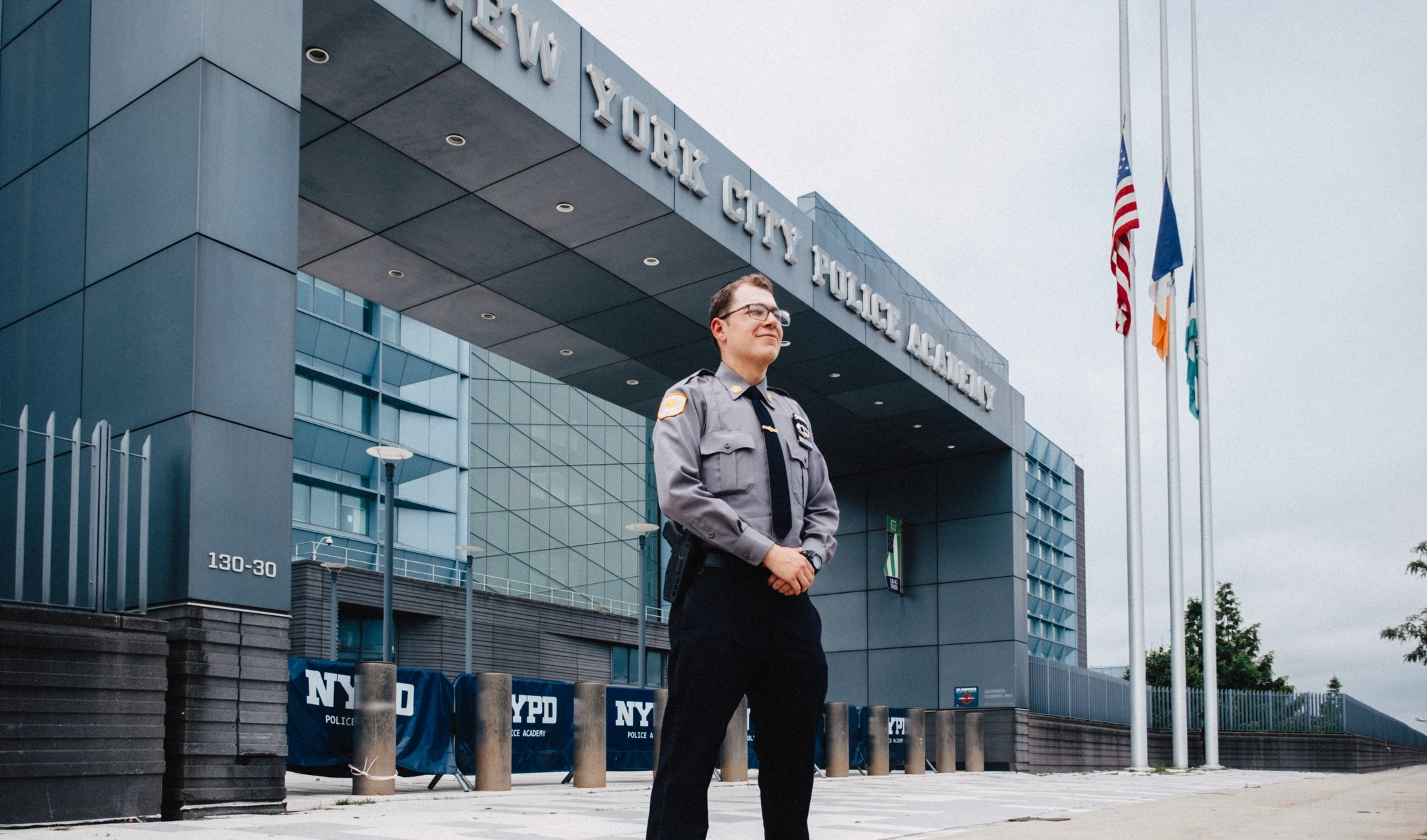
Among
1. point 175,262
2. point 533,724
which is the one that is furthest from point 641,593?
point 175,262

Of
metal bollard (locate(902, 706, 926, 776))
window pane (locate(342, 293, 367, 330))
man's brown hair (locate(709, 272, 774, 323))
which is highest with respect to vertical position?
window pane (locate(342, 293, 367, 330))

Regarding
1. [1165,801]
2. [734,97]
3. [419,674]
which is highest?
[734,97]

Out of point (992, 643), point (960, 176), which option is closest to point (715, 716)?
point (992, 643)

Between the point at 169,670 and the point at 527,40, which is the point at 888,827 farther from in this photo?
the point at 527,40

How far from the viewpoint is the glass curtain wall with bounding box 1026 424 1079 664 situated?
77.5 metres

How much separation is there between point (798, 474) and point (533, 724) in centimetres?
1041

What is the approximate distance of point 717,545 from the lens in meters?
3.12

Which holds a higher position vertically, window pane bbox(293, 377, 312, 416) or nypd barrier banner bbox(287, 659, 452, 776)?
window pane bbox(293, 377, 312, 416)

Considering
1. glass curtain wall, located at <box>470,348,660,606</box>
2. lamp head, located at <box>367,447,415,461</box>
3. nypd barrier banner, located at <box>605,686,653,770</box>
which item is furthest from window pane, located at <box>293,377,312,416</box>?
nypd barrier banner, located at <box>605,686,653,770</box>

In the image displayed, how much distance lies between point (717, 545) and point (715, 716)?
0.44 meters

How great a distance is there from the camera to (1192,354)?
23672 millimetres

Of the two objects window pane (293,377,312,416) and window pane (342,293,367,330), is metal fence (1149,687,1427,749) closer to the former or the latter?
window pane (293,377,312,416)

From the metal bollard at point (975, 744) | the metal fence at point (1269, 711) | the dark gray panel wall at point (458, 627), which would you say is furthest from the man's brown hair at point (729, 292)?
the dark gray panel wall at point (458, 627)

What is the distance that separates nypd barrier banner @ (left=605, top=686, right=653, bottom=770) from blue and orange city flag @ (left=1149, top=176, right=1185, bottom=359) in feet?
38.8
